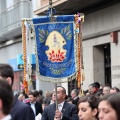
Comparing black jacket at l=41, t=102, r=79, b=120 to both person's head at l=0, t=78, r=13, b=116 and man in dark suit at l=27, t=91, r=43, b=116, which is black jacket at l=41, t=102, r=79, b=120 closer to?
man in dark suit at l=27, t=91, r=43, b=116

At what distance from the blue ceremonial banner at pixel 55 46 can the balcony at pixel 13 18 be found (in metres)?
15.6

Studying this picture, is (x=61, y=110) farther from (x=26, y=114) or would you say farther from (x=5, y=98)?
(x=5, y=98)

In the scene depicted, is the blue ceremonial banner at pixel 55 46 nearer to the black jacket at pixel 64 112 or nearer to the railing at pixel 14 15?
the black jacket at pixel 64 112

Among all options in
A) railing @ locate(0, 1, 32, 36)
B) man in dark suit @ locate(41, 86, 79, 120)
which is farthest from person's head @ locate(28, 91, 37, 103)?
railing @ locate(0, 1, 32, 36)

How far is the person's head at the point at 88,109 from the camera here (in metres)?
6.59

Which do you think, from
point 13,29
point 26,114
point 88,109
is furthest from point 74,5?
point 26,114

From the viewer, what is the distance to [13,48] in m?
28.9

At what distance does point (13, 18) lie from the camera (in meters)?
27.9

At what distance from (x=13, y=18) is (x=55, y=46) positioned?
57.4 ft

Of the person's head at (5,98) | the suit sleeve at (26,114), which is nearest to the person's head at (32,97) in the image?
the suit sleeve at (26,114)

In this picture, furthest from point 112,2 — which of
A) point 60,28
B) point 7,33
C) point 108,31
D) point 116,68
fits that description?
point 7,33

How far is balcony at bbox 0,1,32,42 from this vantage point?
87.0 feet

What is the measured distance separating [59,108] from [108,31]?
8.34 meters

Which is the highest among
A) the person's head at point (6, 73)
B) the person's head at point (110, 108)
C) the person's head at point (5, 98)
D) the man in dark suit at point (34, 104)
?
the person's head at point (6, 73)
